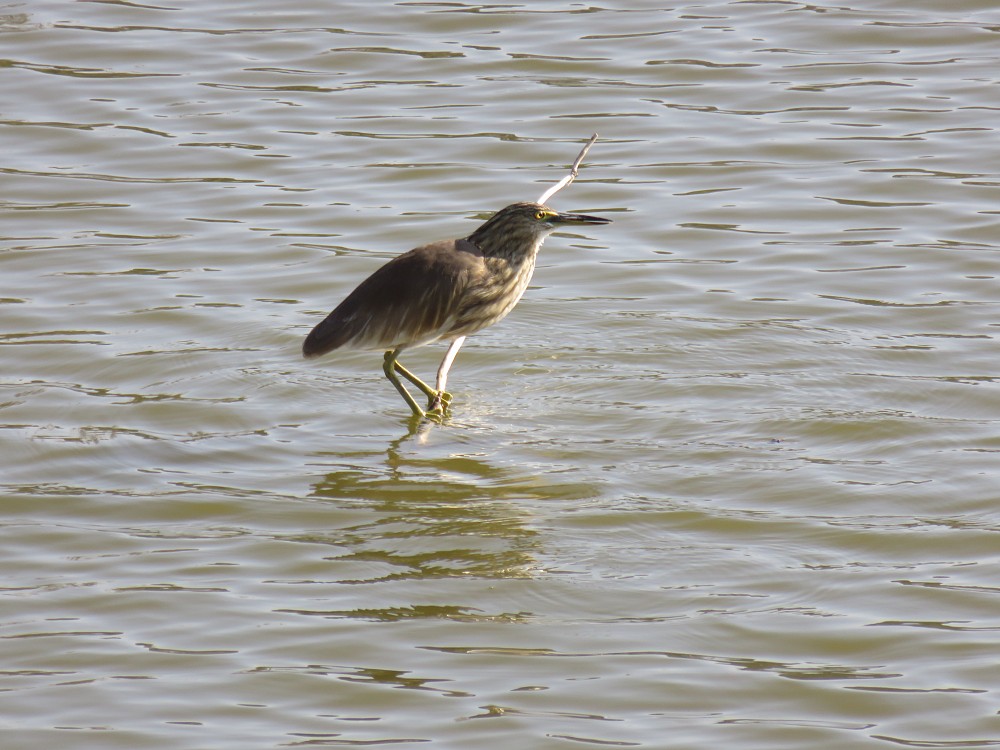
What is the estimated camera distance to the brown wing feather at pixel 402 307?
8.83m

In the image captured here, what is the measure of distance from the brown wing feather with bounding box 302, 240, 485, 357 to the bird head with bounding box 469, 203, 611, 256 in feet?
0.74

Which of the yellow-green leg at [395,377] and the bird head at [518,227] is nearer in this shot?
the yellow-green leg at [395,377]

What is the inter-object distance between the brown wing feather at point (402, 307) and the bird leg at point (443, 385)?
225 millimetres

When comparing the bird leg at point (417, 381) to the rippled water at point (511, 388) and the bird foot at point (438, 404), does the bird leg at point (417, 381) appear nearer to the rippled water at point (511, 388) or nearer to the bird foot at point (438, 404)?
the bird foot at point (438, 404)

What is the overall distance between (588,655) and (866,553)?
1.48 meters

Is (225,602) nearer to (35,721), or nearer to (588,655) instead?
(35,721)

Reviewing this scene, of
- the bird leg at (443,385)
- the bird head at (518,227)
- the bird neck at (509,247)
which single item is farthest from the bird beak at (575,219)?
the bird leg at (443,385)

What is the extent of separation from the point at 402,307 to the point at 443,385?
20.8 inches

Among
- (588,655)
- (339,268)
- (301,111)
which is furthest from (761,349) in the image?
(301,111)

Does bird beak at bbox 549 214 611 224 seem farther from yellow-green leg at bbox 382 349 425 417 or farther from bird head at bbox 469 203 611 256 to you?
yellow-green leg at bbox 382 349 425 417

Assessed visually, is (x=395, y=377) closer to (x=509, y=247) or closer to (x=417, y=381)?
(x=417, y=381)

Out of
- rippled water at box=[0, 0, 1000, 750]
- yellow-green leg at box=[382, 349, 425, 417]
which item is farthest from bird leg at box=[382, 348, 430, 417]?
A: rippled water at box=[0, 0, 1000, 750]

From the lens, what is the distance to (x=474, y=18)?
15.9 m

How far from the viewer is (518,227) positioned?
30.0 feet
